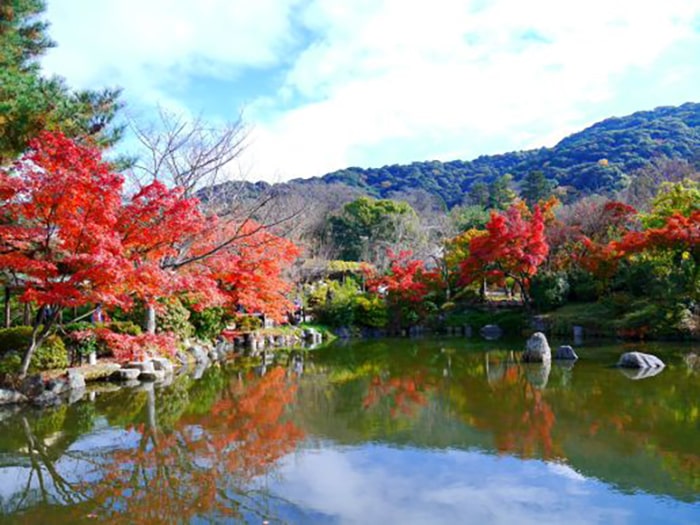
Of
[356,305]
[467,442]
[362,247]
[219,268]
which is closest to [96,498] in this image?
[467,442]

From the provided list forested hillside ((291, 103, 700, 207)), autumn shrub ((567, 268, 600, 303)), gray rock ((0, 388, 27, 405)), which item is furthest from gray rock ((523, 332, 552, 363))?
forested hillside ((291, 103, 700, 207))

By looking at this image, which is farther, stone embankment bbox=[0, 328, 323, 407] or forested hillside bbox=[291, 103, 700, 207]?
forested hillside bbox=[291, 103, 700, 207]

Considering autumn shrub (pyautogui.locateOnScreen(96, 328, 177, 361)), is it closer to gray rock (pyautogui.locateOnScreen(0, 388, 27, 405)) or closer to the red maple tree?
gray rock (pyautogui.locateOnScreen(0, 388, 27, 405))

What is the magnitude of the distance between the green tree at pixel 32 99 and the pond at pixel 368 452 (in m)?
4.10

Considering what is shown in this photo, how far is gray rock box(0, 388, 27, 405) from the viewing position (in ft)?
28.6

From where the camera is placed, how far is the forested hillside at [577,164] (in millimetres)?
44312

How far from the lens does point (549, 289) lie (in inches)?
763

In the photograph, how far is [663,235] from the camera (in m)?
15.6

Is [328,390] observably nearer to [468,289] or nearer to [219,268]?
[219,268]

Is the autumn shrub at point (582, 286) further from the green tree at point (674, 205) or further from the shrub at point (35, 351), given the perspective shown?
the shrub at point (35, 351)

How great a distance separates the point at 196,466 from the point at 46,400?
4.69 metres

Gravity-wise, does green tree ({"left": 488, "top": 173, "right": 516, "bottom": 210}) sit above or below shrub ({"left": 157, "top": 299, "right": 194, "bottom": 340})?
above

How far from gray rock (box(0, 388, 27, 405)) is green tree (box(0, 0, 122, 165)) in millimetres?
3544

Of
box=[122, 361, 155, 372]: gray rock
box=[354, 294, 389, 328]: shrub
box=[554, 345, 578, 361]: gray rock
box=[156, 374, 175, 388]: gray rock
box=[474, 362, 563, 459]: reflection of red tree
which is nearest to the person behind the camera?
box=[474, 362, 563, 459]: reflection of red tree
